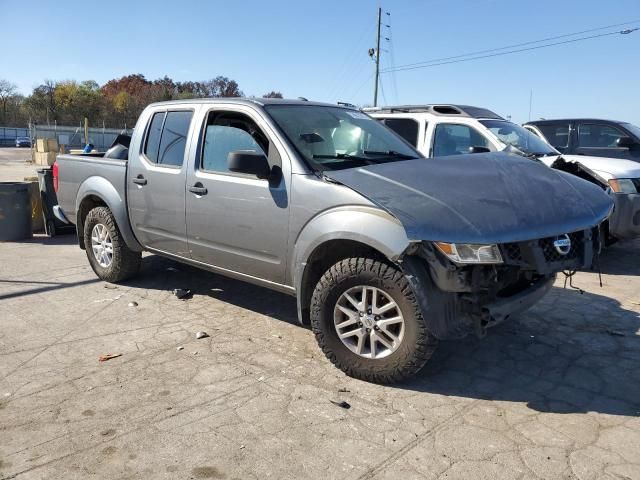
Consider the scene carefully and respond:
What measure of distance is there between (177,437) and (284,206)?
1.75m

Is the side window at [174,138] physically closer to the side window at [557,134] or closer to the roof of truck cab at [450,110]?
the roof of truck cab at [450,110]

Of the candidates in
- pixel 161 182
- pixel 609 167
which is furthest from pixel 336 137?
pixel 609 167

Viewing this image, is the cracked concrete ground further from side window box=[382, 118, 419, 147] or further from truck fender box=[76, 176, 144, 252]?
side window box=[382, 118, 419, 147]

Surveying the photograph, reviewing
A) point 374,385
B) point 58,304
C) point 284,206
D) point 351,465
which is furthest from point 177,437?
point 58,304

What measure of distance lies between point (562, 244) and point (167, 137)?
3623 millimetres

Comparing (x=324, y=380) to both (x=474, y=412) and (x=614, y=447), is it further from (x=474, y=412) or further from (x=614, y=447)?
(x=614, y=447)

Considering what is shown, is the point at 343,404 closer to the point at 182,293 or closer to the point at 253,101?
the point at 253,101

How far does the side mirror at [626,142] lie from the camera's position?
8.38 m

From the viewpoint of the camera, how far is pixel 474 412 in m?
3.21

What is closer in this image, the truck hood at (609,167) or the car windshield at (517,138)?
the truck hood at (609,167)

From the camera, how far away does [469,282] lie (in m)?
3.13

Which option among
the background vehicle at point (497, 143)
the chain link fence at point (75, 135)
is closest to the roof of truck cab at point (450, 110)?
the background vehicle at point (497, 143)

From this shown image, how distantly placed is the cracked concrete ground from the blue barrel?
12.1 ft

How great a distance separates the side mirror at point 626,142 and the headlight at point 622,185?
209cm
